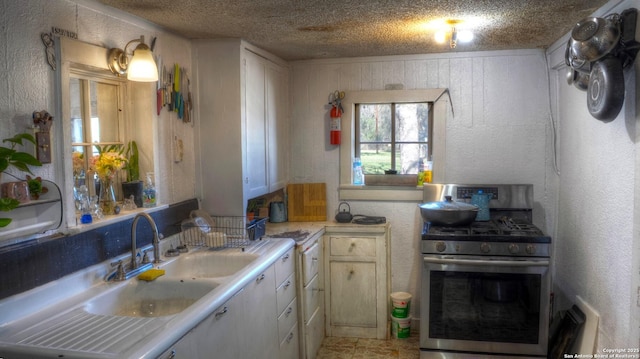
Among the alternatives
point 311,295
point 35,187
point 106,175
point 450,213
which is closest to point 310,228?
point 311,295

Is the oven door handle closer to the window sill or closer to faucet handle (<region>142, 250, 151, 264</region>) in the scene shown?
the window sill

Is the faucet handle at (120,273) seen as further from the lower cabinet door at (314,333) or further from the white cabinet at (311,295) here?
the lower cabinet door at (314,333)

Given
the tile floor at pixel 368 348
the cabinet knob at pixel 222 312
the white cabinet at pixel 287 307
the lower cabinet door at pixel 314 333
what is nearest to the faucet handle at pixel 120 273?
the cabinet knob at pixel 222 312

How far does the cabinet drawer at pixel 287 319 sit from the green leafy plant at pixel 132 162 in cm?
114

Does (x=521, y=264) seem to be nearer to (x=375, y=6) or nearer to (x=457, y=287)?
(x=457, y=287)

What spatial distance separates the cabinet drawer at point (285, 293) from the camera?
278cm

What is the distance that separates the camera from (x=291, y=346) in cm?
299

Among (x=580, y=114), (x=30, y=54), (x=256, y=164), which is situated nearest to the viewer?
(x=30, y=54)

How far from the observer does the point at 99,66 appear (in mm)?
2295

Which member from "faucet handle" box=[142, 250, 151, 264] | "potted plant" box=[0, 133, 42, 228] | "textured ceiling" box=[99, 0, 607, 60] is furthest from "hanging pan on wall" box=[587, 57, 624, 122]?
A: "potted plant" box=[0, 133, 42, 228]

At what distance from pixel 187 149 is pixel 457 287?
1.96m

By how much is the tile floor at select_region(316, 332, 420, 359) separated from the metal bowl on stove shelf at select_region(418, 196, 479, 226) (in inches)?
37.6

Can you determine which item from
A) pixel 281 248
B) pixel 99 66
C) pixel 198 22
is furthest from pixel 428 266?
pixel 99 66

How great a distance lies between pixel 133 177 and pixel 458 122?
2429 millimetres
